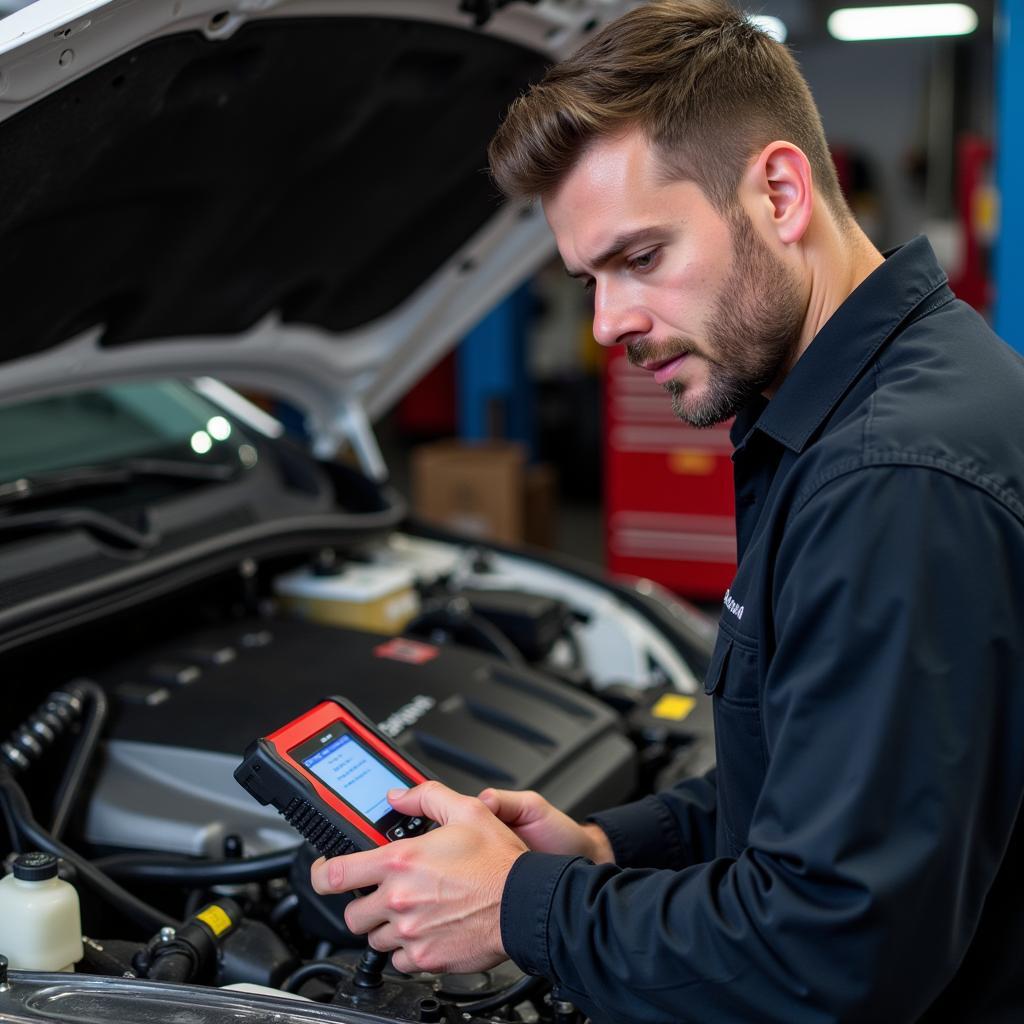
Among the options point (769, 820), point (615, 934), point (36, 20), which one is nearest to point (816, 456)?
point (769, 820)

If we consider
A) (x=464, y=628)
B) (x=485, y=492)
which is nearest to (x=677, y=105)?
(x=464, y=628)

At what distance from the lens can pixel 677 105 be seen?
999mm

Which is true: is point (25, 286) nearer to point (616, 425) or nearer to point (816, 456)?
point (816, 456)

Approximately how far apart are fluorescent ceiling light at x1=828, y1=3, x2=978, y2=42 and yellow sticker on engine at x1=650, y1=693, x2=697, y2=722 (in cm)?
599

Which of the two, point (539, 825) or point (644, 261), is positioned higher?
point (644, 261)

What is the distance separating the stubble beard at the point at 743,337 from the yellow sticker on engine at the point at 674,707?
72 cm

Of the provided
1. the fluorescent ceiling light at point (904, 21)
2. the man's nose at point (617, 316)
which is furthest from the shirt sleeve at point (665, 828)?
the fluorescent ceiling light at point (904, 21)

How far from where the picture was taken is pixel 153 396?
2148 millimetres

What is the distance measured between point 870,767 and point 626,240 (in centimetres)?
45

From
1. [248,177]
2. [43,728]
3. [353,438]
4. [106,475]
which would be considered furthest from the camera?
[353,438]

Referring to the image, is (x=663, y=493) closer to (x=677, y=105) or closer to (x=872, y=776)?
(x=677, y=105)

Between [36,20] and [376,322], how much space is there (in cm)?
114

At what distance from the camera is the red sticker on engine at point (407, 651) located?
1.69 m

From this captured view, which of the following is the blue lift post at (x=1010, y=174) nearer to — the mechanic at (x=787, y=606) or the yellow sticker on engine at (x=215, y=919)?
the mechanic at (x=787, y=606)
